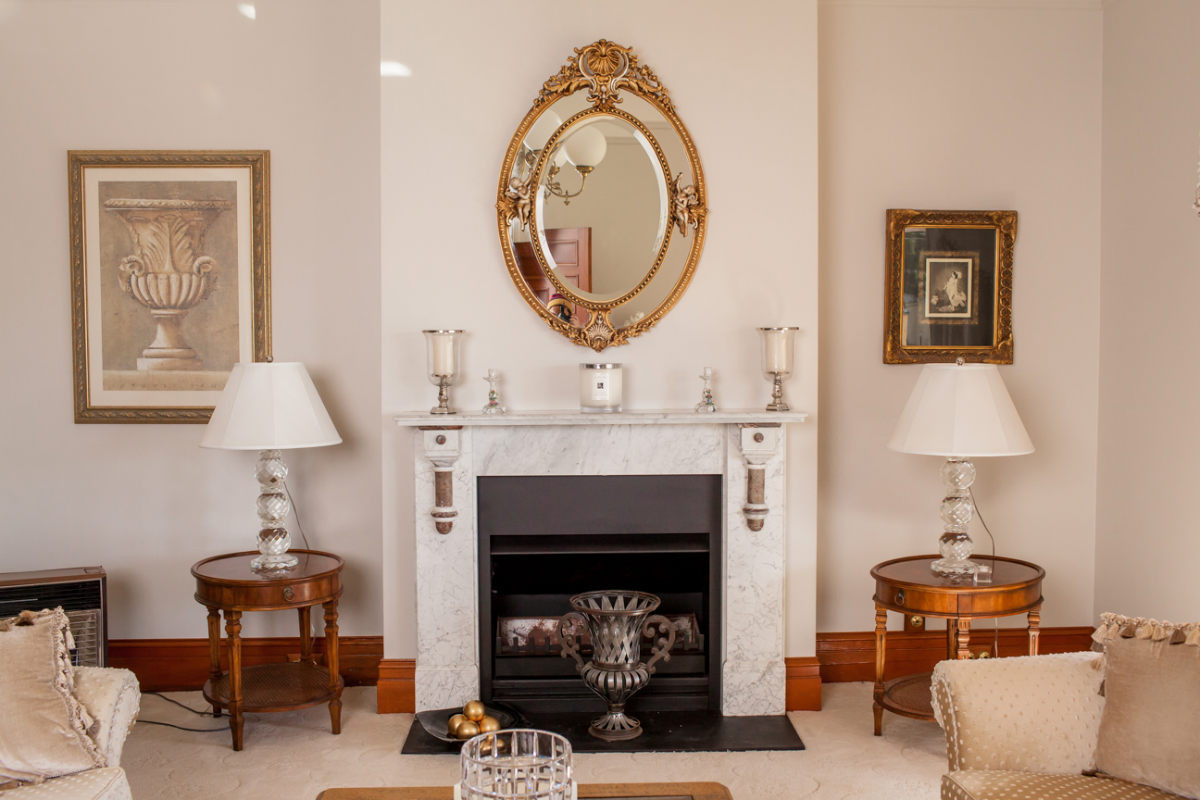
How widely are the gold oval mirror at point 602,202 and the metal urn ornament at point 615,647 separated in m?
0.96

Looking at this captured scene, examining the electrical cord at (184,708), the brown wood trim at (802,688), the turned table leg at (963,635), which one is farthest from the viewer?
the brown wood trim at (802,688)

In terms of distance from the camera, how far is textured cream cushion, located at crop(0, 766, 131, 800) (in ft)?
7.22

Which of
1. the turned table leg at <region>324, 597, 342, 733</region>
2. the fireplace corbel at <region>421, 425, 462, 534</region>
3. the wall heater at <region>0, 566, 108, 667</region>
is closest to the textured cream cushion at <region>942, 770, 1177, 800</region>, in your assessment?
the fireplace corbel at <region>421, 425, 462, 534</region>

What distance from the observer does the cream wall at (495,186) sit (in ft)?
12.0

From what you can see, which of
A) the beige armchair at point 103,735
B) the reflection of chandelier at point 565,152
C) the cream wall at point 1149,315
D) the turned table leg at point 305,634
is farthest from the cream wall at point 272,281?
the cream wall at point 1149,315

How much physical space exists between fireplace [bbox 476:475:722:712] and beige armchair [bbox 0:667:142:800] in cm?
141

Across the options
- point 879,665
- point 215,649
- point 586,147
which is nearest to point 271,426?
point 215,649

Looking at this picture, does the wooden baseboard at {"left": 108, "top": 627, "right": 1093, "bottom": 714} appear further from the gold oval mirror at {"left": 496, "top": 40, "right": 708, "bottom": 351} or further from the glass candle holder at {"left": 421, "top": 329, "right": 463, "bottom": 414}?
the gold oval mirror at {"left": 496, "top": 40, "right": 708, "bottom": 351}

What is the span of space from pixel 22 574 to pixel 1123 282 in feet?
14.6

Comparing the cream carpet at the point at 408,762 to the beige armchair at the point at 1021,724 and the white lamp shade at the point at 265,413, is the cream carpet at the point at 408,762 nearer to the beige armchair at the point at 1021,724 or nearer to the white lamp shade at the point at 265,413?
the beige armchair at the point at 1021,724

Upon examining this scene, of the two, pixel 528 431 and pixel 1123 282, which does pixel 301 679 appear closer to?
pixel 528 431

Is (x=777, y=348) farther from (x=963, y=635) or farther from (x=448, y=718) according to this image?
(x=448, y=718)

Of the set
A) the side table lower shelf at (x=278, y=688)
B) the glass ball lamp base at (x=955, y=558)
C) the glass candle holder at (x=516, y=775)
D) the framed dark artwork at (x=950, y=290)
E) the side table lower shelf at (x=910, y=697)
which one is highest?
the framed dark artwork at (x=950, y=290)

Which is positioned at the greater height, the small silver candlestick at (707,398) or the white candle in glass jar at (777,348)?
the white candle in glass jar at (777,348)
